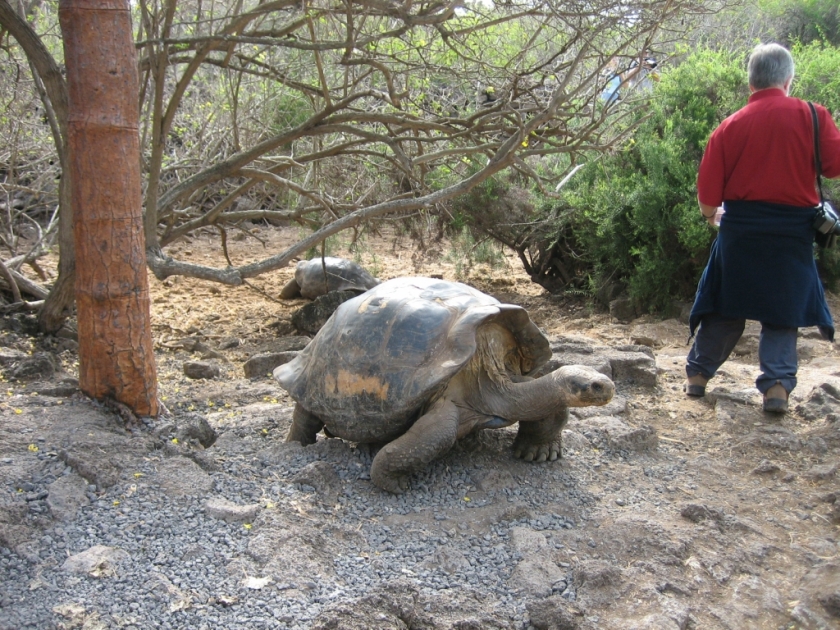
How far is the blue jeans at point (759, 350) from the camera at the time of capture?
4.26 metres

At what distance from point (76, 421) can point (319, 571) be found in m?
1.44

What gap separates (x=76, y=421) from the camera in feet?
11.0

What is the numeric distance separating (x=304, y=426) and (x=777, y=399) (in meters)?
2.60

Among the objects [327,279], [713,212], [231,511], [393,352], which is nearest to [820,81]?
[713,212]

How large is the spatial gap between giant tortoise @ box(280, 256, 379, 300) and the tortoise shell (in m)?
4.00

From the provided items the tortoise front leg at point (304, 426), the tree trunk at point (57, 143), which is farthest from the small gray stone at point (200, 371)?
the tortoise front leg at point (304, 426)

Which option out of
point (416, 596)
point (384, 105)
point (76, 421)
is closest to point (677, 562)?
point (416, 596)

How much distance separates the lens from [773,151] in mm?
3996

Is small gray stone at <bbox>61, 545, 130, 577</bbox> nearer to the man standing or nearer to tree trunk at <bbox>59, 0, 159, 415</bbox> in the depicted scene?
tree trunk at <bbox>59, 0, 159, 415</bbox>

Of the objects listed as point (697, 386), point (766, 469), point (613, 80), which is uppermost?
point (613, 80)

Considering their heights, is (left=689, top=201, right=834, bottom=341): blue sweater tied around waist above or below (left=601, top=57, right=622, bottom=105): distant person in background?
below

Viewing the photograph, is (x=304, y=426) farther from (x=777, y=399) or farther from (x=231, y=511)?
(x=777, y=399)

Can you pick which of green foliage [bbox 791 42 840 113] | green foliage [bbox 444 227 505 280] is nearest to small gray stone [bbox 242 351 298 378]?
green foliage [bbox 444 227 505 280]

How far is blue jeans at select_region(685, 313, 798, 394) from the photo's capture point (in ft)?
14.0
